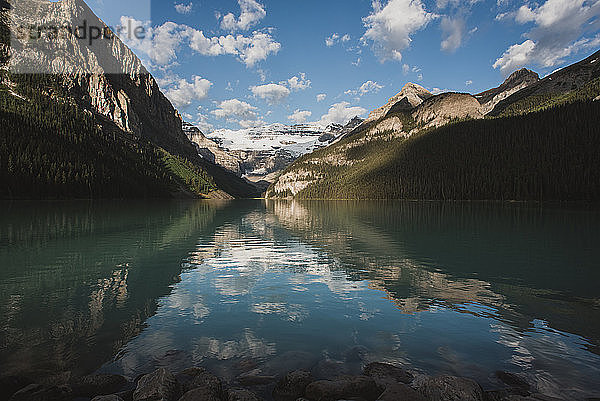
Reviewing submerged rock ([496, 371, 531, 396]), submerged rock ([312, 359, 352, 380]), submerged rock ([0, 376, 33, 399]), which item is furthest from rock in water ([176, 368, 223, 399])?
submerged rock ([496, 371, 531, 396])

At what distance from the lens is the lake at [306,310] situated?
1007cm

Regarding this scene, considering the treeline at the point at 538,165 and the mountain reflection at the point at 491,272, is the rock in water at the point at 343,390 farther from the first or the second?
the treeline at the point at 538,165

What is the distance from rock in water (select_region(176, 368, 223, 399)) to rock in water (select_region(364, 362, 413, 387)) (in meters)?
4.17

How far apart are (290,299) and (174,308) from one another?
571 centimetres

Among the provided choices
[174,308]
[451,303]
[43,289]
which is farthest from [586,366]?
[43,289]

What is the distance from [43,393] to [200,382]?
11.8ft

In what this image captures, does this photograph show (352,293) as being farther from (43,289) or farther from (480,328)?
(43,289)

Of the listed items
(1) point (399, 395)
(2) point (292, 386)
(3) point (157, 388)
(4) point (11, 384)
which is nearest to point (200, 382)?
(3) point (157, 388)

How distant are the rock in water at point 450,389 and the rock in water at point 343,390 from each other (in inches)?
46.0

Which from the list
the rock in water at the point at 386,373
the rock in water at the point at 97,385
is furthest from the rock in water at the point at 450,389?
the rock in water at the point at 97,385

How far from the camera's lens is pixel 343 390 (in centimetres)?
803

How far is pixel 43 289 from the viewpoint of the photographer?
17250 mm

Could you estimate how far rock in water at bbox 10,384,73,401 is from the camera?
7.46m

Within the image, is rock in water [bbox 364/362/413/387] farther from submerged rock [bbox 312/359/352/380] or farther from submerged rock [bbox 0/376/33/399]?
submerged rock [bbox 0/376/33/399]
